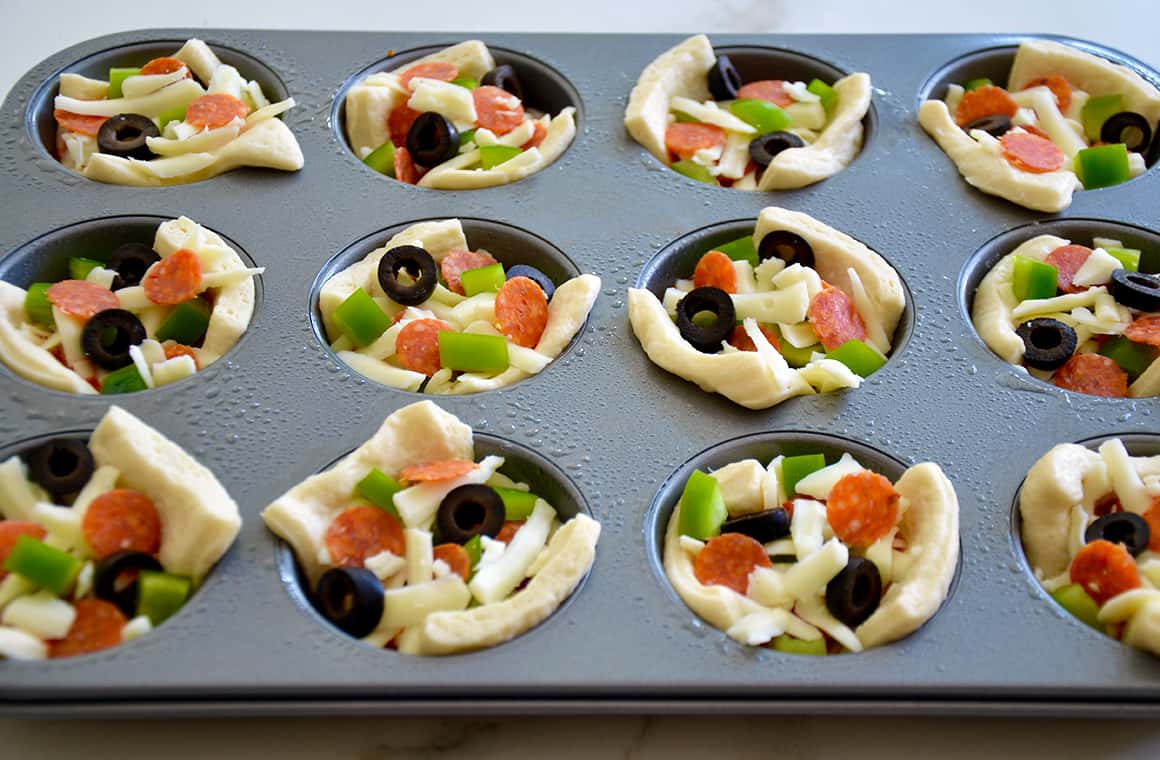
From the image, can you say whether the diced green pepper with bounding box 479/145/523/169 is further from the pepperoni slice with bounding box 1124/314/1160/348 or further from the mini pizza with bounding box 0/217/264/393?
the pepperoni slice with bounding box 1124/314/1160/348

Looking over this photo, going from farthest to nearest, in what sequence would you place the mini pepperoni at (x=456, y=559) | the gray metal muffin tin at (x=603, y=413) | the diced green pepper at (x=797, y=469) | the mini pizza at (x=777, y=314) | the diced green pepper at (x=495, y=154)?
1. the diced green pepper at (x=495, y=154)
2. the mini pizza at (x=777, y=314)
3. the diced green pepper at (x=797, y=469)
4. the mini pepperoni at (x=456, y=559)
5. the gray metal muffin tin at (x=603, y=413)

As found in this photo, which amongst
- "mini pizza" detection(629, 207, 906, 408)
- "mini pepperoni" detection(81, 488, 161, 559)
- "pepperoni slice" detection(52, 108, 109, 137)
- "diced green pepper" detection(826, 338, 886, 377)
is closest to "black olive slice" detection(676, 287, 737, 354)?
"mini pizza" detection(629, 207, 906, 408)

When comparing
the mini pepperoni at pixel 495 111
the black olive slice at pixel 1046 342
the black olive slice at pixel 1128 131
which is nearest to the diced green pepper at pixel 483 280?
the mini pepperoni at pixel 495 111

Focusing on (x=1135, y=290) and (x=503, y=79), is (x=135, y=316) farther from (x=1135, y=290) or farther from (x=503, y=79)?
(x=1135, y=290)

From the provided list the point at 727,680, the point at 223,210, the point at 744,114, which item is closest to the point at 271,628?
the point at 727,680

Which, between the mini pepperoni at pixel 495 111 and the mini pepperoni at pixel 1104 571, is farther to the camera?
the mini pepperoni at pixel 495 111

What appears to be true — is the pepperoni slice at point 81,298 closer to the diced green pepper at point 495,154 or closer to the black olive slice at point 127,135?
the black olive slice at point 127,135
